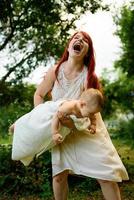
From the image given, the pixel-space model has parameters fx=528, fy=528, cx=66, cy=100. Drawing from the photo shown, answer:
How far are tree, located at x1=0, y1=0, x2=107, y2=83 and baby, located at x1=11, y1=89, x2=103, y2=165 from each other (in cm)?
347

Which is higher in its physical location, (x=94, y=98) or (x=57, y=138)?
(x=94, y=98)

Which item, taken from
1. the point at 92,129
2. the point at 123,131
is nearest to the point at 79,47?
the point at 92,129

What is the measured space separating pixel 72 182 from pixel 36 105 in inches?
112

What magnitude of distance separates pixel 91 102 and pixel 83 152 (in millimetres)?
488

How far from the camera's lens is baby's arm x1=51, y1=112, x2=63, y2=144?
405cm

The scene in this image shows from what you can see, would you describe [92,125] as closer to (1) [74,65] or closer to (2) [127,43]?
(1) [74,65]

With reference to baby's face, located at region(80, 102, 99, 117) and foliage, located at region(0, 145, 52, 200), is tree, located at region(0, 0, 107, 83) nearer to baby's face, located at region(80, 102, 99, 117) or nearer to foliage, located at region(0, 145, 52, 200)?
foliage, located at region(0, 145, 52, 200)

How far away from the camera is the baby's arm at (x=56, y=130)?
405 cm

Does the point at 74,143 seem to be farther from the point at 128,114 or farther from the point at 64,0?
the point at 128,114

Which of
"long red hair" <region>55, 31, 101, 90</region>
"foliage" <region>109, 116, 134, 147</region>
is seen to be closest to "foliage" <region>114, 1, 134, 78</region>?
"foliage" <region>109, 116, 134, 147</region>

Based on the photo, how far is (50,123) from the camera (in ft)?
13.7

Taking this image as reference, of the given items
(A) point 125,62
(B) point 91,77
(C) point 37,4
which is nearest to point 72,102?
(B) point 91,77

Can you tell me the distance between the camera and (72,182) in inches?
281

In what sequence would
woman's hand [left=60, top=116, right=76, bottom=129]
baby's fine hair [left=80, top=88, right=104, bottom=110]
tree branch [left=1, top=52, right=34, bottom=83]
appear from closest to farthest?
baby's fine hair [left=80, top=88, right=104, bottom=110] → woman's hand [left=60, top=116, right=76, bottom=129] → tree branch [left=1, top=52, right=34, bottom=83]
